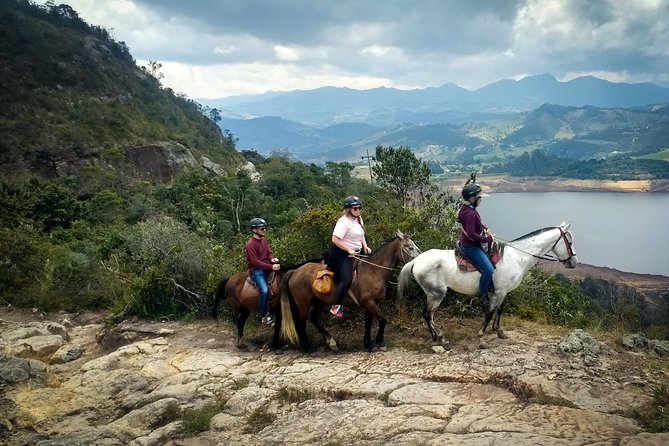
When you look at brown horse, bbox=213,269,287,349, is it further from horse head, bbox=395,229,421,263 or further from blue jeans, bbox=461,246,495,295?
blue jeans, bbox=461,246,495,295

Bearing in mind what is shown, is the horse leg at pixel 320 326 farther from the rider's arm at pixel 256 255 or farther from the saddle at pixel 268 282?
the rider's arm at pixel 256 255

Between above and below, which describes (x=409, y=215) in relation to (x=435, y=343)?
above

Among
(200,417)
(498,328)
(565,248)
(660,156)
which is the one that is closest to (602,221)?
(565,248)

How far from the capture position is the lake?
58.7 meters

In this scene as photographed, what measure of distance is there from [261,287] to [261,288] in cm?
2

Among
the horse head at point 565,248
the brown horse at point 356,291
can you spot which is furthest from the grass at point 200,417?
the horse head at point 565,248

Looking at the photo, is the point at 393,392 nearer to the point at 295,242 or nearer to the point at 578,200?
the point at 295,242

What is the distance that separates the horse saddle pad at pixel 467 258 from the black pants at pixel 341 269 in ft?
5.50

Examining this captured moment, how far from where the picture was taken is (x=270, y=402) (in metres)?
5.95

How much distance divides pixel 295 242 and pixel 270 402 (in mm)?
4161

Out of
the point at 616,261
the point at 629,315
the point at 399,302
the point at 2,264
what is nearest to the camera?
the point at 399,302

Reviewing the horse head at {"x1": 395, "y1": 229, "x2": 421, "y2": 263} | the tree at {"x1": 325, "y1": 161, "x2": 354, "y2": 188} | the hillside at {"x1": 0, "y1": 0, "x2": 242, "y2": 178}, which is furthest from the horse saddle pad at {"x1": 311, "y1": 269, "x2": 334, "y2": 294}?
the tree at {"x1": 325, "y1": 161, "x2": 354, "y2": 188}

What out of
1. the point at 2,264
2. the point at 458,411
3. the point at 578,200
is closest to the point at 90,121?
the point at 2,264

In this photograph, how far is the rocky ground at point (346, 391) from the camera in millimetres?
4872
